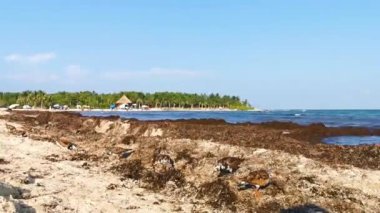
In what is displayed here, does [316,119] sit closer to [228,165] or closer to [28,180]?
[228,165]

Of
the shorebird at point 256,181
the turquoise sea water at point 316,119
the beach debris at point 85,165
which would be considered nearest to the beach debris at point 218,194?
the shorebird at point 256,181

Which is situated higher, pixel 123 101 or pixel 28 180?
pixel 123 101

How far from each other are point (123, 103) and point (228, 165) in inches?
6967

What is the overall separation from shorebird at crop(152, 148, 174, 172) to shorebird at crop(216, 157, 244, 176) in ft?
6.30

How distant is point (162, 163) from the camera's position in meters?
17.8

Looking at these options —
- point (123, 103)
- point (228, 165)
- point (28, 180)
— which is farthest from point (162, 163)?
point (123, 103)

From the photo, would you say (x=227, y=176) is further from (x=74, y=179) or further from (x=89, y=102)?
(x=89, y=102)

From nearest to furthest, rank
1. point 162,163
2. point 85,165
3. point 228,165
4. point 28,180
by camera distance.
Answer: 1. point 28,180
2. point 228,165
3. point 162,163
4. point 85,165

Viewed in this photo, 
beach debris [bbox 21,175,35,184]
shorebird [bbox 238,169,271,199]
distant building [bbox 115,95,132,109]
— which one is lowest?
beach debris [bbox 21,175,35,184]

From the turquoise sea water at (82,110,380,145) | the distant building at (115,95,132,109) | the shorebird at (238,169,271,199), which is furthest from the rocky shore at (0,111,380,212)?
the distant building at (115,95,132,109)

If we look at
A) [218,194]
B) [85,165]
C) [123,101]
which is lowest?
[218,194]

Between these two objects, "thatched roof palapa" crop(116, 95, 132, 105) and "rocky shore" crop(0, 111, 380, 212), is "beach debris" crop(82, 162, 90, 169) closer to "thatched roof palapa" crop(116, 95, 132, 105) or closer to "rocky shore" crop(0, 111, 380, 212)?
"rocky shore" crop(0, 111, 380, 212)

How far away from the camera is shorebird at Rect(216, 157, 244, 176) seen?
16203 millimetres

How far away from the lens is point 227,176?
51.2 feet
